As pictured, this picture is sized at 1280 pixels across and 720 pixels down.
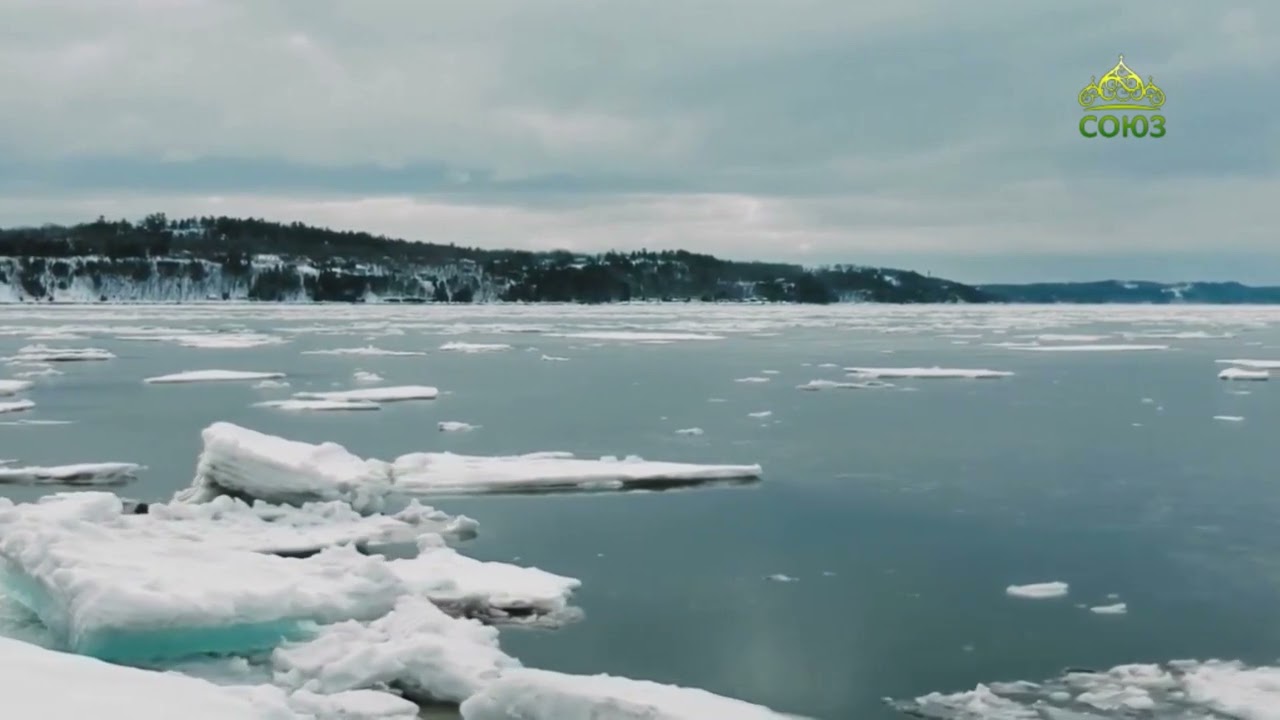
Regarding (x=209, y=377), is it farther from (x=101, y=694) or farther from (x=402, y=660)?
(x=101, y=694)

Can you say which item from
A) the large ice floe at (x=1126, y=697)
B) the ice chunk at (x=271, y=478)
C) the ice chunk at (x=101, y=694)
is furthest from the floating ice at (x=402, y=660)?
the ice chunk at (x=271, y=478)

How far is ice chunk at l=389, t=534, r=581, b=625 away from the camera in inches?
234

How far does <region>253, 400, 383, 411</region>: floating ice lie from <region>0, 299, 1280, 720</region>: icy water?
0.38 meters

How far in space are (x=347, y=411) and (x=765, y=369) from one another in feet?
32.1

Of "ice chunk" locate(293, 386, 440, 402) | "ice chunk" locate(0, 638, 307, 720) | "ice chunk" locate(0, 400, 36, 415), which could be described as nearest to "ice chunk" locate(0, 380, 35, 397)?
"ice chunk" locate(0, 400, 36, 415)

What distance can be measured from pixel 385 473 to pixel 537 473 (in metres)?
1.20

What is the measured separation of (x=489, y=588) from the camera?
621 centimetres

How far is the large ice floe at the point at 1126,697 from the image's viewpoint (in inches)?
178

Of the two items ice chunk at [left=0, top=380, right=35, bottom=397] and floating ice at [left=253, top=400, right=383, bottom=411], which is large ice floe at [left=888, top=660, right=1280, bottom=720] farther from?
ice chunk at [left=0, top=380, right=35, bottom=397]

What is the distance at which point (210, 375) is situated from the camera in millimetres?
19922

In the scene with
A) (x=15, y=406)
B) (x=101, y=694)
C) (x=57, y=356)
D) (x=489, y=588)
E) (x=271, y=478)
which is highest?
(x=101, y=694)

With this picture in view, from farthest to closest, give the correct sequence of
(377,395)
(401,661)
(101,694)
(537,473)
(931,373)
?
(931,373), (377,395), (537,473), (401,661), (101,694)

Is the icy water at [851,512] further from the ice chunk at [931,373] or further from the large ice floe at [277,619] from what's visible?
the ice chunk at [931,373]

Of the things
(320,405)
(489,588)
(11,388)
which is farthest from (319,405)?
(489,588)
